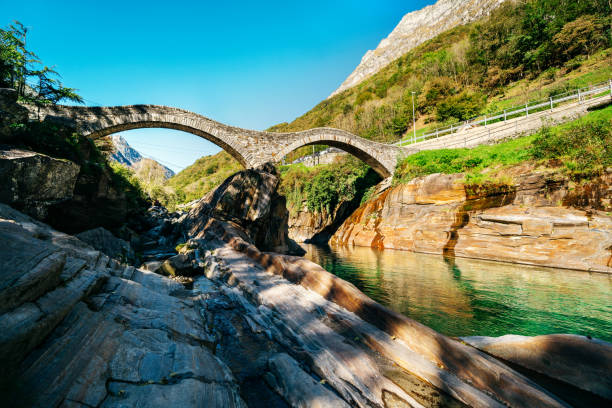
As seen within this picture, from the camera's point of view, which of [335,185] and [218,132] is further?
[335,185]

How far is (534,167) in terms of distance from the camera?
9477mm

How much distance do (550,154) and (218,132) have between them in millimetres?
16322

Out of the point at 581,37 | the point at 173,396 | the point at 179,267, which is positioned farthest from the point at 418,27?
the point at 173,396

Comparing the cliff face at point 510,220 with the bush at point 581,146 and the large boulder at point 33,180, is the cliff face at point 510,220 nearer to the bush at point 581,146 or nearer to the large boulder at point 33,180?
the bush at point 581,146

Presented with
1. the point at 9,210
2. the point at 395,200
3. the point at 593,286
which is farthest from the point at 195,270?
the point at 395,200

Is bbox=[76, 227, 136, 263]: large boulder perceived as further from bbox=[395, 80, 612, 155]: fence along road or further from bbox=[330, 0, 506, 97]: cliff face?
bbox=[330, 0, 506, 97]: cliff face

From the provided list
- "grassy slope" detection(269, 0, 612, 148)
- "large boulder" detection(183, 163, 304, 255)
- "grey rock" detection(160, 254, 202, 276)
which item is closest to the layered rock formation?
"large boulder" detection(183, 163, 304, 255)

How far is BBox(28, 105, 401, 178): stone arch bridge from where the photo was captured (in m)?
10.9

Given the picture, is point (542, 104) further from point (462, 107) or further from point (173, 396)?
point (173, 396)

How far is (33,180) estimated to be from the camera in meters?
3.85

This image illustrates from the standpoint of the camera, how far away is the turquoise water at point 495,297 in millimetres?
3917

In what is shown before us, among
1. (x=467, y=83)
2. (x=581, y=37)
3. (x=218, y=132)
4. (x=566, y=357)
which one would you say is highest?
(x=467, y=83)

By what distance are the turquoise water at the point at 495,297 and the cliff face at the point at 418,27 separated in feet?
230

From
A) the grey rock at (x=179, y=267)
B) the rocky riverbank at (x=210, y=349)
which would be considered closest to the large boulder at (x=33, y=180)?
the rocky riverbank at (x=210, y=349)
